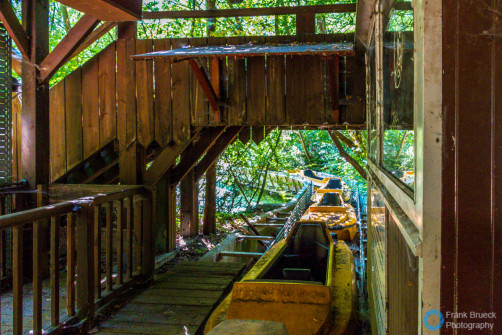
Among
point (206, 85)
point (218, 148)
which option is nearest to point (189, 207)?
point (218, 148)

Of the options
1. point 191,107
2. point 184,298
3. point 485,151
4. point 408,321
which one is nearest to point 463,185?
point 485,151

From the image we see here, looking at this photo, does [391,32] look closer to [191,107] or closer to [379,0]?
[379,0]

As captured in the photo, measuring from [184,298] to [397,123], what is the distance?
3.96 metres

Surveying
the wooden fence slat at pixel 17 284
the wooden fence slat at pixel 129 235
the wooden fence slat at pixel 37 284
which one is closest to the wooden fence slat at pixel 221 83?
the wooden fence slat at pixel 129 235

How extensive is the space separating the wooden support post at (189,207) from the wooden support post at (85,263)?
14.7ft

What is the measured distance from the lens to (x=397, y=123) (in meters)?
2.16

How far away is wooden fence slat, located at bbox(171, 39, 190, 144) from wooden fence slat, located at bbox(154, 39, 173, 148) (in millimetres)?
74

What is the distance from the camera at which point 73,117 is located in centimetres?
634

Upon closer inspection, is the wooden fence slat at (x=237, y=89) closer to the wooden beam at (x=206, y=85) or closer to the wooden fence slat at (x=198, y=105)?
the wooden beam at (x=206, y=85)

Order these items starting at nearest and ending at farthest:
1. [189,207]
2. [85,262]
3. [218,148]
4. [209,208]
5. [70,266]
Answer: [70,266]
[85,262]
[218,148]
[189,207]
[209,208]

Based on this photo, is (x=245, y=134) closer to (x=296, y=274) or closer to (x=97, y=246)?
(x=296, y=274)

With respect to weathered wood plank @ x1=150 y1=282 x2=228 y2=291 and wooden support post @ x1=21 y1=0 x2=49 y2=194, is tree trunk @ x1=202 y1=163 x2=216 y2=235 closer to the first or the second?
weathered wood plank @ x1=150 y1=282 x2=228 y2=291

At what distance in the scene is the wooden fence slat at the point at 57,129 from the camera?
6.36m

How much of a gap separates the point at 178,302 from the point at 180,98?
110 inches
